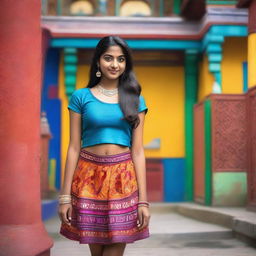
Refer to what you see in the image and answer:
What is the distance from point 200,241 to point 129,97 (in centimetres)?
392

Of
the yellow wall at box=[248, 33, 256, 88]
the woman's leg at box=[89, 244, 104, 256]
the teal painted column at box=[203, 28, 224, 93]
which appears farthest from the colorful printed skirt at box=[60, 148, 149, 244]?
the teal painted column at box=[203, 28, 224, 93]

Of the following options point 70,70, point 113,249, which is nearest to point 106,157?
point 113,249

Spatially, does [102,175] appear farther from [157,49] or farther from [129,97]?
[157,49]

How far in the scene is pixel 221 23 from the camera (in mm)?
9312

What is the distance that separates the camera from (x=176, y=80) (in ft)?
35.3

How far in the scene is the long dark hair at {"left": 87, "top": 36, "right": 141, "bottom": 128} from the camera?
280cm

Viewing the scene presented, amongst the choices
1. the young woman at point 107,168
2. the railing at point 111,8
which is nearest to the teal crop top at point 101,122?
the young woman at point 107,168

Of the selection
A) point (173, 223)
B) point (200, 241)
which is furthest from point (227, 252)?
point (173, 223)

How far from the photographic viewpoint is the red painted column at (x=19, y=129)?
402cm

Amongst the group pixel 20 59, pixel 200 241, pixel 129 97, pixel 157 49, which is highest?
pixel 157 49

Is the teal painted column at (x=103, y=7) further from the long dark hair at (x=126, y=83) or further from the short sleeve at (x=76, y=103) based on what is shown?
the short sleeve at (x=76, y=103)

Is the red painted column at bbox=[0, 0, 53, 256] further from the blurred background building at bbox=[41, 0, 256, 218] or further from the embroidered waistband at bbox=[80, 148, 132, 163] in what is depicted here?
the blurred background building at bbox=[41, 0, 256, 218]

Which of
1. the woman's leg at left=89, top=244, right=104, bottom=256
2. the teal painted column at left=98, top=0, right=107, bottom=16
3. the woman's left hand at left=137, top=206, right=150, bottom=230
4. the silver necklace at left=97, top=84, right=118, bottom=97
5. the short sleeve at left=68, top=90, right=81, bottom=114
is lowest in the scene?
the woman's leg at left=89, top=244, right=104, bottom=256

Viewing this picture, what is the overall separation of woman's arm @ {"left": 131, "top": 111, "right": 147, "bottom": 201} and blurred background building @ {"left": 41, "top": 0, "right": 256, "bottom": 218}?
597 cm
